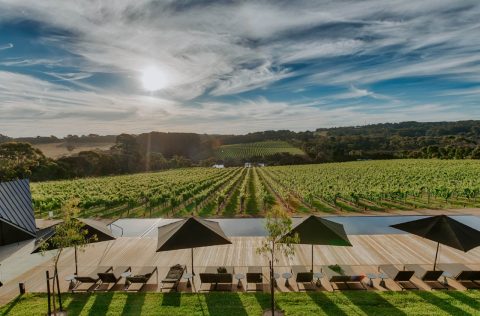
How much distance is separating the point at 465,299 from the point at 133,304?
988 centimetres

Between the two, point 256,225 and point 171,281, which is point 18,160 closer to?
point 256,225

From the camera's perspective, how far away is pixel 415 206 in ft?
76.8

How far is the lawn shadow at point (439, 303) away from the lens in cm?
788

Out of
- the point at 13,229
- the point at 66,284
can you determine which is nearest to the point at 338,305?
the point at 66,284

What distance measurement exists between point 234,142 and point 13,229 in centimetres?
14492

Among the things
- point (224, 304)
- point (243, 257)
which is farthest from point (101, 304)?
point (243, 257)

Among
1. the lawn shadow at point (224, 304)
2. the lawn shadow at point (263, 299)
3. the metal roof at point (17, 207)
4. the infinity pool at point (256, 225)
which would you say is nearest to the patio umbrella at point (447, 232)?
the lawn shadow at point (263, 299)

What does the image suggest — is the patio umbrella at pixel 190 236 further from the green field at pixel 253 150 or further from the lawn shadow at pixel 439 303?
the green field at pixel 253 150

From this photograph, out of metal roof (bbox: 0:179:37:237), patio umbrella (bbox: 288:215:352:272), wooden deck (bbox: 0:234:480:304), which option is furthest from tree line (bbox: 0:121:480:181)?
patio umbrella (bbox: 288:215:352:272)

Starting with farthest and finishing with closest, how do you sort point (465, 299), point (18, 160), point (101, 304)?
point (18, 160) → point (101, 304) → point (465, 299)

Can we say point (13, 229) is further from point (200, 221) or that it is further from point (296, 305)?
point (296, 305)

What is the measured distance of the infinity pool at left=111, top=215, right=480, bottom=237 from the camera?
16.0 meters

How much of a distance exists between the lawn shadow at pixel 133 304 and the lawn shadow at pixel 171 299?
2.16ft

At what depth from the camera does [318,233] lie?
30.2ft
